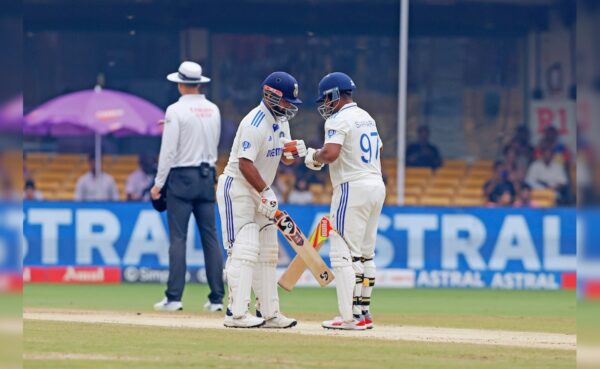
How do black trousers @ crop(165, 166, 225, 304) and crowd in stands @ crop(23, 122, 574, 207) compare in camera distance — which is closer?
black trousers @ crop(165, 166, 225, 304)

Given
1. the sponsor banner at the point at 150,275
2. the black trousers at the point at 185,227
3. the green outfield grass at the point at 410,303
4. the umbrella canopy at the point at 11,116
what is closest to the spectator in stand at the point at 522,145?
the green outfield grass at the point at 410,303

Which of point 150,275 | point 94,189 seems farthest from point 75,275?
point 94,189

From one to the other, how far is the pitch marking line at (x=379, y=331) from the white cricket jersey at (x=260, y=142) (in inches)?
50.2

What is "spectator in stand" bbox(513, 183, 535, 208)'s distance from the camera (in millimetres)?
20297

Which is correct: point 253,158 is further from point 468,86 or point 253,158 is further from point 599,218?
point 468,86

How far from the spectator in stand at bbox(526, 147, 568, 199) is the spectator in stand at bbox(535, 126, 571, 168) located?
0.29 metres

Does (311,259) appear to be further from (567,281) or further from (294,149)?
(567,281)

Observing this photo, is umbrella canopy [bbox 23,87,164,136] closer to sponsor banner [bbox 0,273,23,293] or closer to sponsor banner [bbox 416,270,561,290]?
sponsor banner [bbox 416,270,561,290]

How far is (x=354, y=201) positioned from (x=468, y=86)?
16.4 metres

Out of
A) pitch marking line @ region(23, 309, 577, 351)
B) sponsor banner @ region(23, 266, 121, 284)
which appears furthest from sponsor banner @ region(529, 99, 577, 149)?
pitch marking line @ region(23, 309, 577, 351)

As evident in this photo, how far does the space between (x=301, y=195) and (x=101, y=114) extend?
12.6 ft

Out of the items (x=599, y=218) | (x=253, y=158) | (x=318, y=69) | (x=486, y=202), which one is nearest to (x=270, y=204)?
(x=253, y=158)

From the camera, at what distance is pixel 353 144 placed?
10734mm

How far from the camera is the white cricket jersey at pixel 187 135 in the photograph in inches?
501
